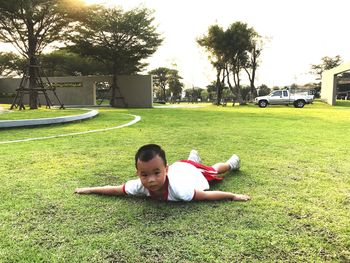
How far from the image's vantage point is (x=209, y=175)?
10.4 ft

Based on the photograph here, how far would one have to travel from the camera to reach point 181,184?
2.68 m

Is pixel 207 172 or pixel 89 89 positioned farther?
pixel 89 89

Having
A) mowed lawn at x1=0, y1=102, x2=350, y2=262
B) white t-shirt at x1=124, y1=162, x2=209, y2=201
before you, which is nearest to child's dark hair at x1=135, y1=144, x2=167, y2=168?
white t-shirt at x1=124, y1=162, x2=209, y2=201

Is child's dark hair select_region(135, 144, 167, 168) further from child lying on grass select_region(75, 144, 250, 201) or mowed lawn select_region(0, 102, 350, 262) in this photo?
mowed lawn select_region(0, 102, 350, 262)

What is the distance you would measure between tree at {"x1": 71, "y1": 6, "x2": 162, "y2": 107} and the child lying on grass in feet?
67.0

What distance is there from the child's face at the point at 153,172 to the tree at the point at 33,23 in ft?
54.0

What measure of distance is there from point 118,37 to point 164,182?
2228 centimetres

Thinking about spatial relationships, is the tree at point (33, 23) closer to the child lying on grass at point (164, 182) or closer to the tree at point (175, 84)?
the child lying on grass at point (164, 182)

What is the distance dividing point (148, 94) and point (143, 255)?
2320cm

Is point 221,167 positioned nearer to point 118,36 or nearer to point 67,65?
point 118,36

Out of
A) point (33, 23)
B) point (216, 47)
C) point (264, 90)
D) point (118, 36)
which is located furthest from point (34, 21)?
point (264, 90)

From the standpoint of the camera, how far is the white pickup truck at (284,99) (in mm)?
24547

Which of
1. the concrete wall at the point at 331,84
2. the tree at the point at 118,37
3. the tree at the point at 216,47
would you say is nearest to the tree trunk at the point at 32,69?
the tree at the point at 118,37

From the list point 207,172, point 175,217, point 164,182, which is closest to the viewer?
point 175,217
